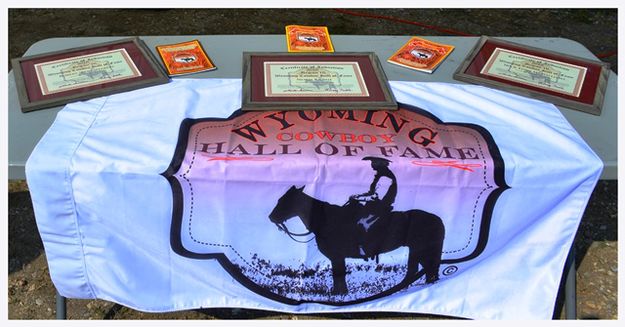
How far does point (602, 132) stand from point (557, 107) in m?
0.13

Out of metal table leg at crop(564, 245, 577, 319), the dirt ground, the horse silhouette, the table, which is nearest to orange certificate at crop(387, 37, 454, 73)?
the table

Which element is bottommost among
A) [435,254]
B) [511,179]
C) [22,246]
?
[22,246]

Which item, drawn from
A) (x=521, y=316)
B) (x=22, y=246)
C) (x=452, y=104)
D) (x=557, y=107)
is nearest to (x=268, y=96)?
(x=452, y=104)

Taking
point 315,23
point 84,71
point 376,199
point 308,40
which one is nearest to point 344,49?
point 308,40

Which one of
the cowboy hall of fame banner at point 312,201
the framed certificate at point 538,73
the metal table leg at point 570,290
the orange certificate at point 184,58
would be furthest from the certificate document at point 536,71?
the orange certificate at point 184,58

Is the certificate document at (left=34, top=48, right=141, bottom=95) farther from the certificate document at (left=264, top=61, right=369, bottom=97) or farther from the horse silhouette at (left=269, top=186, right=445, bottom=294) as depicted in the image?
the horse silhouette at (left=269, top=186, right=445, bottom=294)

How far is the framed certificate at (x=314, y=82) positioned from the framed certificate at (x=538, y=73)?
0.26 meters

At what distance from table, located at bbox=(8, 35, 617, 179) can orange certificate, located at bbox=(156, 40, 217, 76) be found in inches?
1.1

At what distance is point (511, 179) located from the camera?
126 centimetres

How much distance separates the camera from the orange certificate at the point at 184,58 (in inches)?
63.0

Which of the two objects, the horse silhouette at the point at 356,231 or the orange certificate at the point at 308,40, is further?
the orange certificate at the point at 308,40

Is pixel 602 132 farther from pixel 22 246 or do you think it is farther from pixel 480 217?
pixel 22 246

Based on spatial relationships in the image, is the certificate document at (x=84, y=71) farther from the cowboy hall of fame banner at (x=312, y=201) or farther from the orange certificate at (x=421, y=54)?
the orange certificate at (x=421, y=54)

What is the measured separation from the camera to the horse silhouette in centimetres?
128
